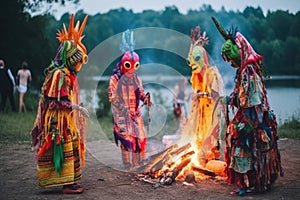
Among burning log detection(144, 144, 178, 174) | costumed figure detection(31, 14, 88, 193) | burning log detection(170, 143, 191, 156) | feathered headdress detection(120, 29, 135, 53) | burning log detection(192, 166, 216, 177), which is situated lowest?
burning log detection(192, 166, 216, 177)

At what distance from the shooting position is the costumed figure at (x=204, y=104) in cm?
751

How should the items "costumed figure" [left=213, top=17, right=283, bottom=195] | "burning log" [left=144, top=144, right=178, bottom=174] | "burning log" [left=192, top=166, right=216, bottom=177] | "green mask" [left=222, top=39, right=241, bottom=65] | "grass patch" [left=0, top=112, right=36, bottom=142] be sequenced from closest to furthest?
1. "costumed figure" [left=213, top=17, right=283, bottom=195]
2. "green mask" [left=222, top=39, right=241, bottom=65]
3. "burning log" [left=192, top=166, right=216, bottom=177]
4. "burning log" [left=144, top=144, right=178, bottom=174]
5. "grass patch" [left=0, top=112, right=36, bottom=142]

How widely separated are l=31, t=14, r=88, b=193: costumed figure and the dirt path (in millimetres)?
281

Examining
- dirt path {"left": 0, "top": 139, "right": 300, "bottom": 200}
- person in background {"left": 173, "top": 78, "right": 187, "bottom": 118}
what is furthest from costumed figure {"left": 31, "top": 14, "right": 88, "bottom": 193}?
person in background {"left": 173, "top": 78, "right": 187, "bottom": 118}

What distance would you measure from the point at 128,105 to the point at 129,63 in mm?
672

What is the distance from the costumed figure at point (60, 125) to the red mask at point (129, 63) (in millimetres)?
1432

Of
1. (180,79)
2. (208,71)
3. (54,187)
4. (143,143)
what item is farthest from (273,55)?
(54,187)

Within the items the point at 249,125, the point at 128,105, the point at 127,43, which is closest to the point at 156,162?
the point at 128,105

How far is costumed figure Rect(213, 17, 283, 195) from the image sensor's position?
5.77 meters

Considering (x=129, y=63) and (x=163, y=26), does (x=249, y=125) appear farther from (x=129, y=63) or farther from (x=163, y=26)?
(x=163, y=26)

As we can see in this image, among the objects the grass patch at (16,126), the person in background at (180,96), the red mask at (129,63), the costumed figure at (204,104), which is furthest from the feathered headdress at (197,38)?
the person in background at (180,96)

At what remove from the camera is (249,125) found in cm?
583

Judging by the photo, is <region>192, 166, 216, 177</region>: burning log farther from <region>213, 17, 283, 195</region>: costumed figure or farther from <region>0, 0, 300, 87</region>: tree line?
<region>0, 0, 300, 87</region>: tree line

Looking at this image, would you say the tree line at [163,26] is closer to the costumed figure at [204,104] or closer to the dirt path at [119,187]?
the costumed figure at [204,104]
